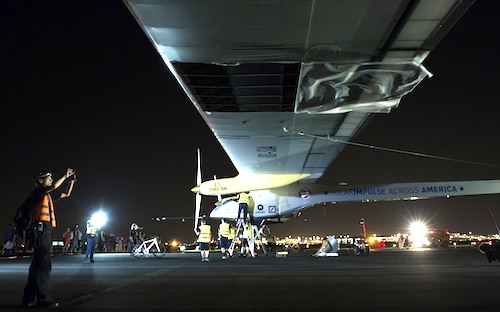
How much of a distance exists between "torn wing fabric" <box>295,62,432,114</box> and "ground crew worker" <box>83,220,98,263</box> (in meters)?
8.47

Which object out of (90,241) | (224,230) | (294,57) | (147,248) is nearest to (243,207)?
(224,230)

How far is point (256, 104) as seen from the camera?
877cm

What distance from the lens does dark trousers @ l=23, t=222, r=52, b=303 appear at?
4.34 metres

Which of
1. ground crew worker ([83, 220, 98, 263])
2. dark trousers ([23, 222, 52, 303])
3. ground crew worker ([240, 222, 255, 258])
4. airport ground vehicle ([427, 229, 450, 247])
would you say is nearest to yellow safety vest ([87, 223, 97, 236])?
ground crew worker ([83, 220, 98, 263])

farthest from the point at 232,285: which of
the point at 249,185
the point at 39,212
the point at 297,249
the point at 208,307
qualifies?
the point at 297,249

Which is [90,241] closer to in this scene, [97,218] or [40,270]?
[97,218]

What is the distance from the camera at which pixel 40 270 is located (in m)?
4.43

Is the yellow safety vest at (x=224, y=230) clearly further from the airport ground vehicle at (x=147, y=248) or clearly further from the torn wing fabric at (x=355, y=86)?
the torn wing fabric at (x=355, y=86)

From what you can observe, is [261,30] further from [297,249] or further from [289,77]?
[297,249]

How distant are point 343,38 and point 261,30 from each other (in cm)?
129

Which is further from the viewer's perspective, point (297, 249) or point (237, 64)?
point (297, 249)

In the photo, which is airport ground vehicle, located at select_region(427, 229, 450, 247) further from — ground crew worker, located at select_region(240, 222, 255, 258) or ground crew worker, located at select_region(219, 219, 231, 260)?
ground crew worker, located at select_region(219, 219, 231, 260)

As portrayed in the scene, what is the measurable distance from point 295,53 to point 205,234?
930 centimetres

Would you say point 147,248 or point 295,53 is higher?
point 295,53
